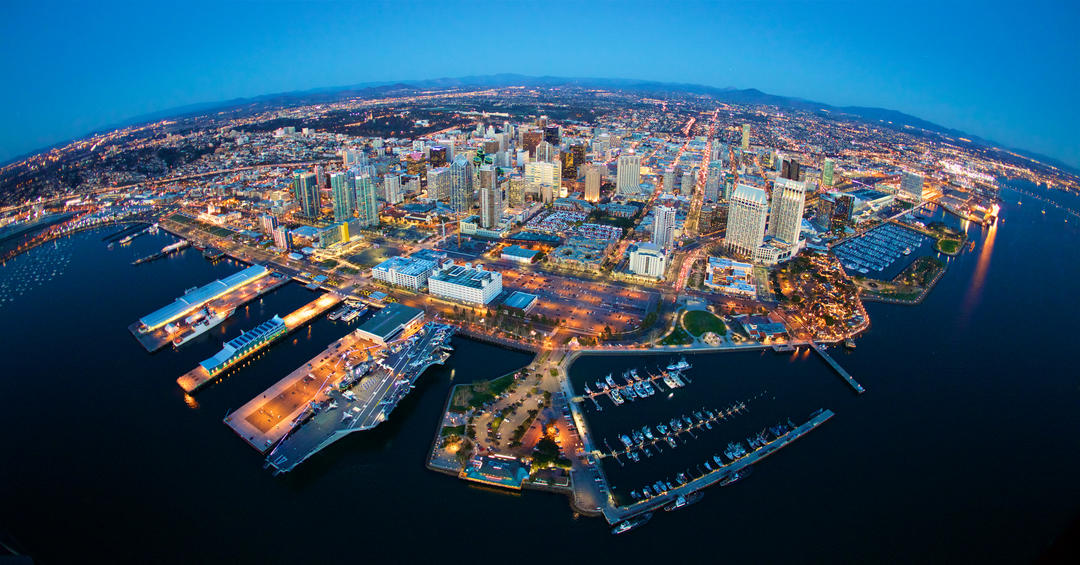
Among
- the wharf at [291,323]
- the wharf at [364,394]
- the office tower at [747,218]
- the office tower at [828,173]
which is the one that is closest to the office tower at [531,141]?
the office tower at [828,173]

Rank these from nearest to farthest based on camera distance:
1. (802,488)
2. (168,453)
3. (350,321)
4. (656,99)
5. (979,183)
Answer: (802,488), (168,453), (350,321), (979,183), (656,99)

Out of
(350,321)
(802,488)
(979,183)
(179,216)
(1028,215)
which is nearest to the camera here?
(802,488)

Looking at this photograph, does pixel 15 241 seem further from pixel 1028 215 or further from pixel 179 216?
pixel 1028 215

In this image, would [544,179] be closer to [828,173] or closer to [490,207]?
[490,207]

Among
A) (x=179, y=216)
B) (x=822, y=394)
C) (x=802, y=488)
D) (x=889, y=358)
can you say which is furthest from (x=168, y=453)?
(x=179, y=216)

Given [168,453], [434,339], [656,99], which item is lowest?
[168,453]

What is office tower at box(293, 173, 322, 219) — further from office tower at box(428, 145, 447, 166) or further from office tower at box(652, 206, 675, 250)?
office tower at box(652, 206, 675, 250)
